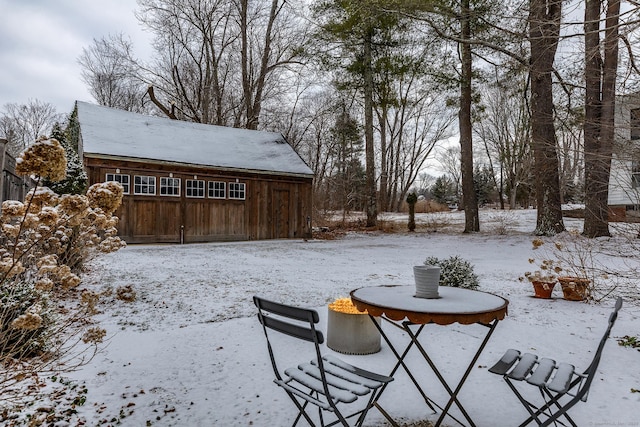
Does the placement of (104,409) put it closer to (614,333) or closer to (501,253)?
(614,333)

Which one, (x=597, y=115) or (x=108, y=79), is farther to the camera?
(x=108, y=79)

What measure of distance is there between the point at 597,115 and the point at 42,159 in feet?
44.4

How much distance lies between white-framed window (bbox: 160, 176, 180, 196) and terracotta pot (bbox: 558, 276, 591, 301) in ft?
37.1

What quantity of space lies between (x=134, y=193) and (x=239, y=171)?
358cm

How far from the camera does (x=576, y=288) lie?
566 cm

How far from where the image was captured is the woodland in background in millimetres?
11242

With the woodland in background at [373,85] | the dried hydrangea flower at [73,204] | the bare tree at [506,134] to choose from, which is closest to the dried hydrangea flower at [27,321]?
the dried hydrangea flower at [73,204]

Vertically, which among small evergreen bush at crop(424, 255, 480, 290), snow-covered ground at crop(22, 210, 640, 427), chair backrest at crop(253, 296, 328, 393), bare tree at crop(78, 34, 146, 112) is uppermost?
bare tree at crop(78, 34, 146, 112)

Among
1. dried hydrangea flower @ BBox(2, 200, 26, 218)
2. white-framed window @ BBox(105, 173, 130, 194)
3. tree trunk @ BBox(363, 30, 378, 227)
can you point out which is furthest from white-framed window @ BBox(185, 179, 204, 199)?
dried hydrangea flower @ BBox(2, 200, 26, 218)

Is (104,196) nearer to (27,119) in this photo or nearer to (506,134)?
(506,134)

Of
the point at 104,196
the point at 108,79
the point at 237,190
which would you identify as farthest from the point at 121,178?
the point at 108,79

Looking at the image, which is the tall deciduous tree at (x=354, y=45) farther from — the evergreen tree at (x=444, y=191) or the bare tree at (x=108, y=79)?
the evergreen tree at (x=444, y=191)

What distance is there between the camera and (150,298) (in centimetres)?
558

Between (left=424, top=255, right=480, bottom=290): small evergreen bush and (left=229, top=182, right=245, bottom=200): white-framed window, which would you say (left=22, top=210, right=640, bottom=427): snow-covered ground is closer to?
(left=424, top=255, right=480, bottom=290): small evergreen bush
